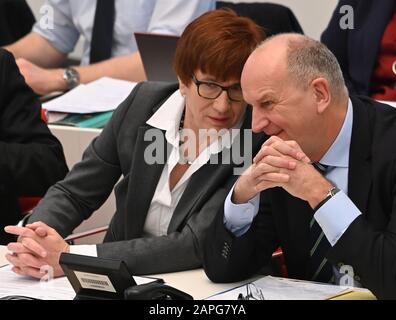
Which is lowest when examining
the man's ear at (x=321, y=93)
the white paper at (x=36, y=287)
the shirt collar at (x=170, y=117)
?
the white paper at (x=36, y=287)

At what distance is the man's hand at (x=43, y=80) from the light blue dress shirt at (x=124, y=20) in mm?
514

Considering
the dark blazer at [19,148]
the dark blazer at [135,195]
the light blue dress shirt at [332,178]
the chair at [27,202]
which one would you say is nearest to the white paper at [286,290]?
the light blue dress shirt at [332,178]

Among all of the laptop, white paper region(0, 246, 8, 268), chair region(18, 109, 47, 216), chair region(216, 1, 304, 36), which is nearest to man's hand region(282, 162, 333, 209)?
white paper region(0, 246, 8, 268)

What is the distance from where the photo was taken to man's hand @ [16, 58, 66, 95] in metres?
4.22

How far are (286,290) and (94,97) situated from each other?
1908mm

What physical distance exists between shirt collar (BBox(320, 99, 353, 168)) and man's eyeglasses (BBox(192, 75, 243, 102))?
39 centimetres

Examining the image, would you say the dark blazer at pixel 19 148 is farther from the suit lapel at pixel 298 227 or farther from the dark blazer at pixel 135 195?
the suit lapel at pixel 298 227

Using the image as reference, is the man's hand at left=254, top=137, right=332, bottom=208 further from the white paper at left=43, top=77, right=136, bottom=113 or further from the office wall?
the office wall

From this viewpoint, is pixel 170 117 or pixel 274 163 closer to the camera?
pixel 274 163

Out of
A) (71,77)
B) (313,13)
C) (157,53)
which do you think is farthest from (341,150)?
(313,13)

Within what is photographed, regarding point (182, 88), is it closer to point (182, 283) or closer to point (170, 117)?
point (170, 117)

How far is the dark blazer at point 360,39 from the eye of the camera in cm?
366

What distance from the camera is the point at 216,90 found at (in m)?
2.62
